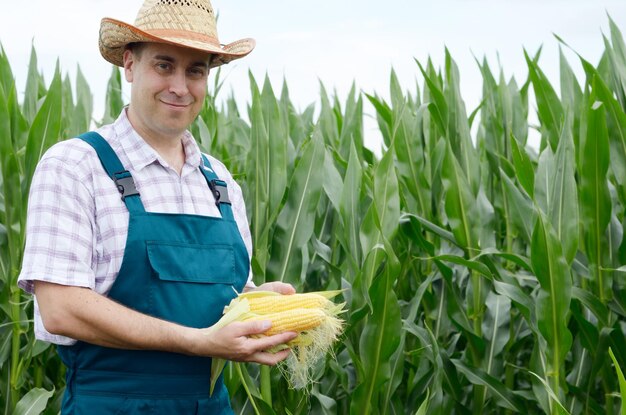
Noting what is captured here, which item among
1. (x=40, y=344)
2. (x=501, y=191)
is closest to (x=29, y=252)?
(x=40, y=344)

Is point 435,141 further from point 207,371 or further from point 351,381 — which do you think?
point 207,371

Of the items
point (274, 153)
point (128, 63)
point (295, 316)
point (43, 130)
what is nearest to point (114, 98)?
point (43, 130)

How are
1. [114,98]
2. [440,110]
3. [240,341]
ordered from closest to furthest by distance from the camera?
[240,341], [440,110], [114,98]

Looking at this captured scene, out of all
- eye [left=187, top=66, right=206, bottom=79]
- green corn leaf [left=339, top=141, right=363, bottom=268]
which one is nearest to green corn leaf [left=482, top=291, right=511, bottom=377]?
green corn leaf [left=339, top=141, right=363, bottom=268]

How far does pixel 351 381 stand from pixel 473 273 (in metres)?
0.61

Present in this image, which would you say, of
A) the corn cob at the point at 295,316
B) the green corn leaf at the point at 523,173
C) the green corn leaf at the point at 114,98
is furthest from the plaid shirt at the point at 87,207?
the green corn leaf at the point at 114,98

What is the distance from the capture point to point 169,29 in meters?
2.34

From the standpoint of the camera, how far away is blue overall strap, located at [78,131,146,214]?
7.25ft

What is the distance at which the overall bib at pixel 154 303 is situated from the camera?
2.19 meters

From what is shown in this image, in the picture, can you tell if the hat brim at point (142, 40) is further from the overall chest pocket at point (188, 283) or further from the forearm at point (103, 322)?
the forearm at point (103, 322)

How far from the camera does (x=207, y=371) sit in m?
2.35

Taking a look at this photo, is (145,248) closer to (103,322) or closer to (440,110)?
(103,322)

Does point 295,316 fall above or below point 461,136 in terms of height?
below

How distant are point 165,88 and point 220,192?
35 cm
